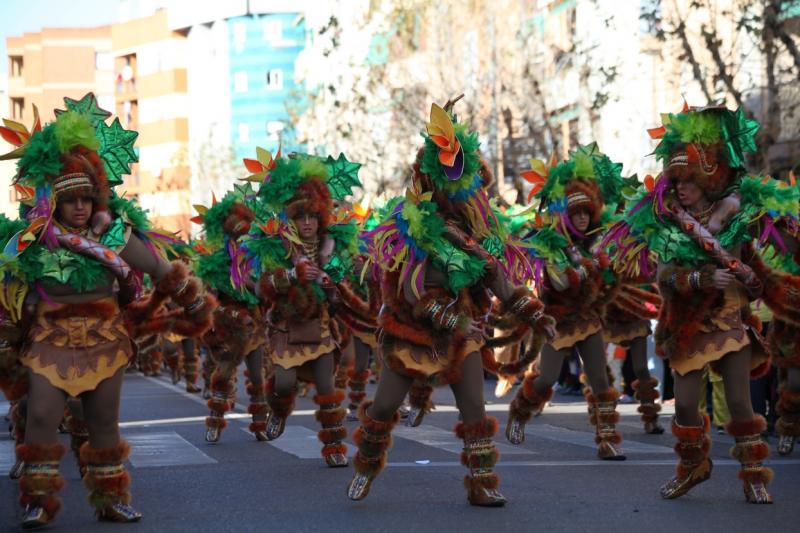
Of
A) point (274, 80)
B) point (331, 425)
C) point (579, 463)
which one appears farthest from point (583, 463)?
point (274, 80)

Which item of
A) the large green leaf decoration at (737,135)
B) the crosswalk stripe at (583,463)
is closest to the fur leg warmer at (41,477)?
the crosswalk stripe at (583,463)

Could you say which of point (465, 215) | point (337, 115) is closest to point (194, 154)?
point (337, 115)

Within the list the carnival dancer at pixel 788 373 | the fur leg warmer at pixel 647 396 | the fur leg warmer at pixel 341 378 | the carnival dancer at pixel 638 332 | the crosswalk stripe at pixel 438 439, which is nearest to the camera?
the carnival dancer at pixel 788 373

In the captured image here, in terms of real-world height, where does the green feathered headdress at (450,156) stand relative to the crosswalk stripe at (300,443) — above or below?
above

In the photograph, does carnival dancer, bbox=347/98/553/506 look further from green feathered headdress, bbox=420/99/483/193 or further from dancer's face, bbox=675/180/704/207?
dancer's face, bbox=675/180/704/207

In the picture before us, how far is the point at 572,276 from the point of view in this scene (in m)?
11.4

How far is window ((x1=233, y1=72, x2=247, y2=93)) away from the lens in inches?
3482

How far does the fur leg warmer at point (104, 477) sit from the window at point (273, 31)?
82.2 m

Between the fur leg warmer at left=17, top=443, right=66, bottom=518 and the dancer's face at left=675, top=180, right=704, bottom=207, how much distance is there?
3884 mm

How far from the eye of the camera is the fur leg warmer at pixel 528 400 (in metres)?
11.7

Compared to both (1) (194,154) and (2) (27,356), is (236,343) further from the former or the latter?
(1) (194,154)

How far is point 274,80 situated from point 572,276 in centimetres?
7763

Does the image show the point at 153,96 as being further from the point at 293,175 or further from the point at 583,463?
the point at 583,463

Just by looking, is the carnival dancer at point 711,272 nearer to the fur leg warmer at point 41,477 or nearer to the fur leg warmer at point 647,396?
the fur leg warmer at point 41,477
